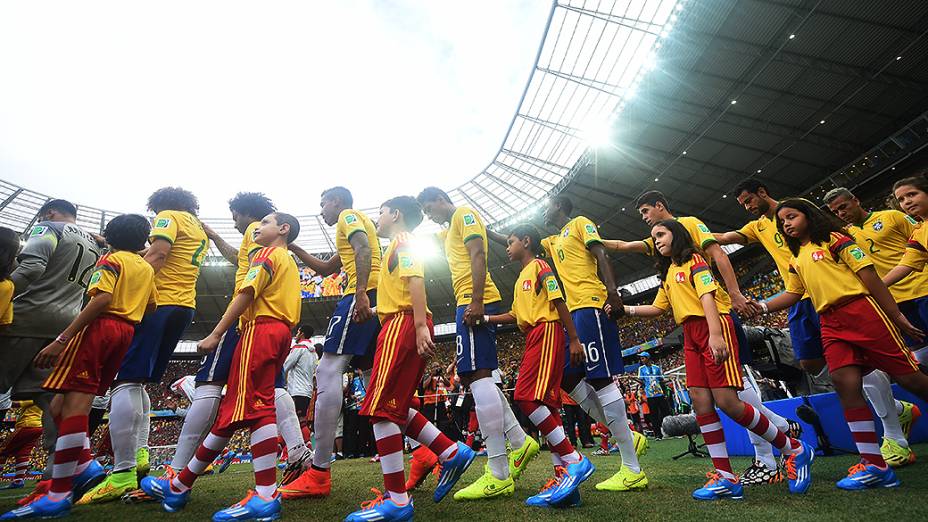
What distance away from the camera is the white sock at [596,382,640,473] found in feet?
9.69

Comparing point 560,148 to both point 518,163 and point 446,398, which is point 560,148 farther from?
point 446,398

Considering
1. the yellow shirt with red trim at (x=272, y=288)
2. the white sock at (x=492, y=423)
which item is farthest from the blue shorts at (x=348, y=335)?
the white sock at (x=492, y=423)

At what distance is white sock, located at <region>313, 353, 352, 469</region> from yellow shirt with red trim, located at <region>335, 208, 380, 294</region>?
2.04 feet

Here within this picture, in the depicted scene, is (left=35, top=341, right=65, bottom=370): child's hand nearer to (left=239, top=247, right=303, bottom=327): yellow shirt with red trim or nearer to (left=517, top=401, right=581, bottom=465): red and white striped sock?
(left=239, top=247, right=303, bottom=327): yellow shirt with red trim

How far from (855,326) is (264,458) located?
11.3 feet

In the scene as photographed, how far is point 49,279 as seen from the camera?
3.39 m

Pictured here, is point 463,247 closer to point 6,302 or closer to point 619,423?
point 619,423

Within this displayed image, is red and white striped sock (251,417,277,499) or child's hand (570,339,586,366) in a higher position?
child's hand (570,339,586,366)

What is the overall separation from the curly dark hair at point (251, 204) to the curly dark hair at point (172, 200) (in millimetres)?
450

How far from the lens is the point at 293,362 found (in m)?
6.61

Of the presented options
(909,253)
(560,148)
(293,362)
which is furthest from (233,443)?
(909,253)

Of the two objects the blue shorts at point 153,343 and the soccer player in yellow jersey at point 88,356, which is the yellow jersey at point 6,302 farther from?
the blue shorts at point 153,343

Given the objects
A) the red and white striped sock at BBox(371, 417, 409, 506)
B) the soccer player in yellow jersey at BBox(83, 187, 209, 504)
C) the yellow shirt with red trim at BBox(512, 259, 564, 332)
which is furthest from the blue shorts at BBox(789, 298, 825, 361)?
the soccer player in yellow jersey at BBox(83, 187, 209, 504)

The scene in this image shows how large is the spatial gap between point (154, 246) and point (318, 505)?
2.24 metres
